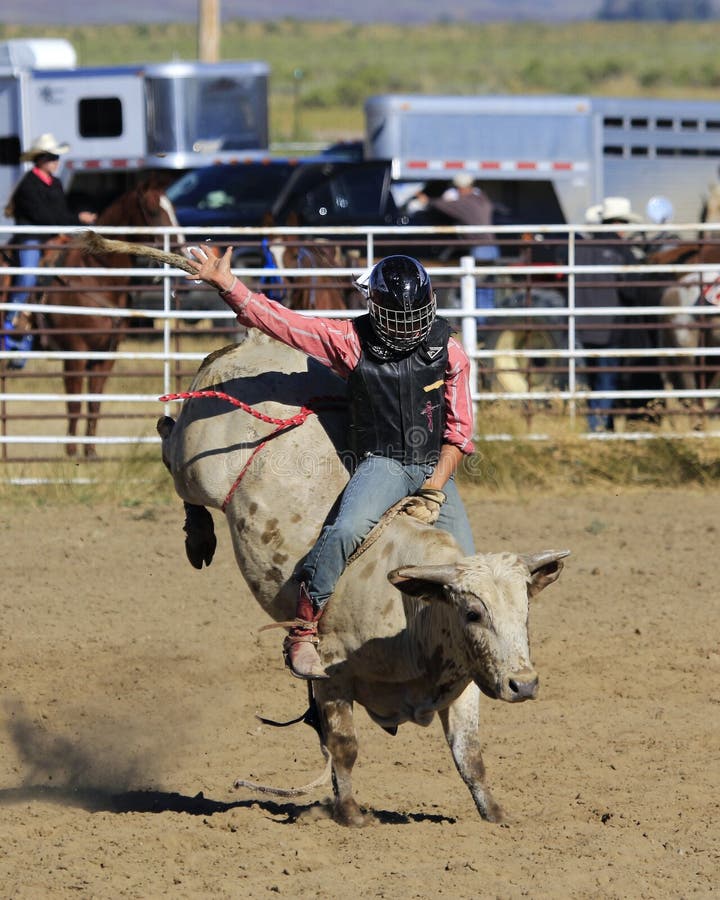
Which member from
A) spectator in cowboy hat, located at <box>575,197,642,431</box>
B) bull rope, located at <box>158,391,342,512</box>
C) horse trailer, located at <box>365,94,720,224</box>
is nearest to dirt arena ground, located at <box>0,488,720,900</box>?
bull rope, located at <box>158,391,342,512</box>

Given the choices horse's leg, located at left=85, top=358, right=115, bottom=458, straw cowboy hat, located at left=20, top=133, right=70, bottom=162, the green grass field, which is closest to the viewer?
horse's leg, located at left=85, top=358, right=115, bottom=458

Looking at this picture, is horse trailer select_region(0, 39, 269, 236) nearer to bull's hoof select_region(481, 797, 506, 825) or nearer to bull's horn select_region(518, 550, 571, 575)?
bull's hoof select_region(481, 797, 506, 825)

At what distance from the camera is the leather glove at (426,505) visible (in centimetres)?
504

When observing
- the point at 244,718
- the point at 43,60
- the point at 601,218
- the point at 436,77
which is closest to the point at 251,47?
the point at 436,77

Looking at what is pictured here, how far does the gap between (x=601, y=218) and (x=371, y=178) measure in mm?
4418

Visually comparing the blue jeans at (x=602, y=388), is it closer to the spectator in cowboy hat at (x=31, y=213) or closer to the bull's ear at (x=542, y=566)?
the spectator in cowboy hat at (x=31, y=213)

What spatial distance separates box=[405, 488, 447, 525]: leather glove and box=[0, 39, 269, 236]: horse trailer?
623 inches

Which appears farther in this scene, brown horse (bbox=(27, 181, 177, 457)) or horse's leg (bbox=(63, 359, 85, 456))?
brown horse (bbox=(27, 181, 177, 457))

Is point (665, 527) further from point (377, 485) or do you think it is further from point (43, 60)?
point (43, 60)

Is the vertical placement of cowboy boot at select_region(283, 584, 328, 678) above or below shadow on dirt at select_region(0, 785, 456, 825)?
above

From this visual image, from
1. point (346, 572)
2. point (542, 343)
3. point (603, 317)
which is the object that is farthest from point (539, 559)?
point (542, 343)

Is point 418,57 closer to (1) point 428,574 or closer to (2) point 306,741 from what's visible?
(2) point 306,741

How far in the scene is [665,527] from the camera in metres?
9.61

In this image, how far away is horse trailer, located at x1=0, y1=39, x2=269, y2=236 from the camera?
20.3 meters
